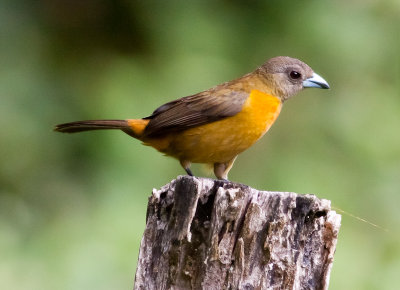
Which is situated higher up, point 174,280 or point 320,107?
point 320,107

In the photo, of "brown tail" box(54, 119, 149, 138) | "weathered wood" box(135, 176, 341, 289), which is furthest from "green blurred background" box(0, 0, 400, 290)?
"weathered wood" box(135, 176, 341, 289)

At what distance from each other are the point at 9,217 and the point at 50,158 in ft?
1.98

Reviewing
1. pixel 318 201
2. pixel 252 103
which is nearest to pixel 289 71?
pixel 252 103

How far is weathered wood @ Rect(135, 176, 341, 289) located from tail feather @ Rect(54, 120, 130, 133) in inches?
74.0

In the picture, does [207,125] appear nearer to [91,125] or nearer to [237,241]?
[91,125]

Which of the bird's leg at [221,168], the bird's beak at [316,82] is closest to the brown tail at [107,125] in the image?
the bird's leg at [221,168]

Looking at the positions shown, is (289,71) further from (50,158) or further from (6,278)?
(6,278)

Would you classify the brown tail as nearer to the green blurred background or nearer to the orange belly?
the orange belly

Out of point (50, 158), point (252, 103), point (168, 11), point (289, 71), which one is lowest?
point (50, 158)

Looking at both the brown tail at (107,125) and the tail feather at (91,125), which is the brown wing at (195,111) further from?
the tail feather at (91,125)

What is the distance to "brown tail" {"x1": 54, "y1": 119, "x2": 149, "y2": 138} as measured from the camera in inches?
206

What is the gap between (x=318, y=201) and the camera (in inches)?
134

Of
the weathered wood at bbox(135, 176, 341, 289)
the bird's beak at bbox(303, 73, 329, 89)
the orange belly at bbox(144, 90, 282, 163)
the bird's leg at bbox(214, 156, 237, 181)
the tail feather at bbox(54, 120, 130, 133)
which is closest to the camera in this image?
the weathered wood at bbox(135, 176, 341, 289)

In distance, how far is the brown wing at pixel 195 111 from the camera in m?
5.11
